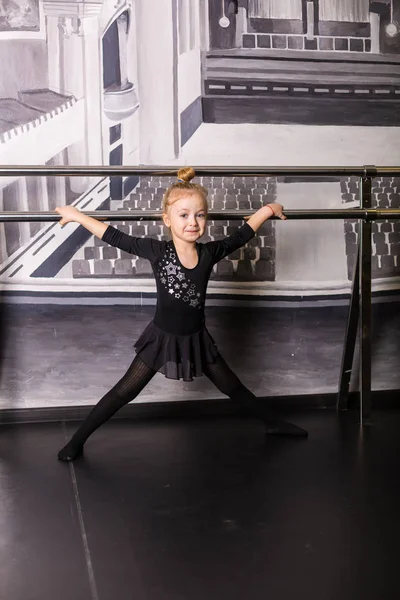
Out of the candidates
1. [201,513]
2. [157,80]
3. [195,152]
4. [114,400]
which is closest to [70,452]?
[114,400]

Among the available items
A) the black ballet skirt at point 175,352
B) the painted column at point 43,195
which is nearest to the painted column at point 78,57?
the painted column at point 43,195

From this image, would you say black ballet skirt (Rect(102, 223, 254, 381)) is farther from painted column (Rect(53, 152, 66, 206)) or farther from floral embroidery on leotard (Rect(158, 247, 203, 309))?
painted column (Rect(53, 152, 66, 206))

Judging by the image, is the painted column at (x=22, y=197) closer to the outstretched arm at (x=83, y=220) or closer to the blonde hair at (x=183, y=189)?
the outstretched arm at (x=83, y=220)

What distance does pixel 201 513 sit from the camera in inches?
81.2

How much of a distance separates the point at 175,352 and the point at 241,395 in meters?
0.30

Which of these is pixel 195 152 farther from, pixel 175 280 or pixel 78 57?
pixel 175 280

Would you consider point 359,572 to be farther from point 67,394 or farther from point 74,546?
point 67,394

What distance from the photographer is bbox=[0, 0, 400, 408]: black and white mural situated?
2740 millimetres

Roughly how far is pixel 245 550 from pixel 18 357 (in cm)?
136

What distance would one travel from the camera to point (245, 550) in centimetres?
185

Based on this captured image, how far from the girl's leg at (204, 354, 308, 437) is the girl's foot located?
1.60ft

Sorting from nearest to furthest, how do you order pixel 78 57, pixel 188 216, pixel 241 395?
pixel 188 216
pixel 241 395
pixel 78 57

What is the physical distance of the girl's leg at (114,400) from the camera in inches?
96.9

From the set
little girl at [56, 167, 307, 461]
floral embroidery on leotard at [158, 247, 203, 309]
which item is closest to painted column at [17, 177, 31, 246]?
little girl at [56, 167, 307, 461]
